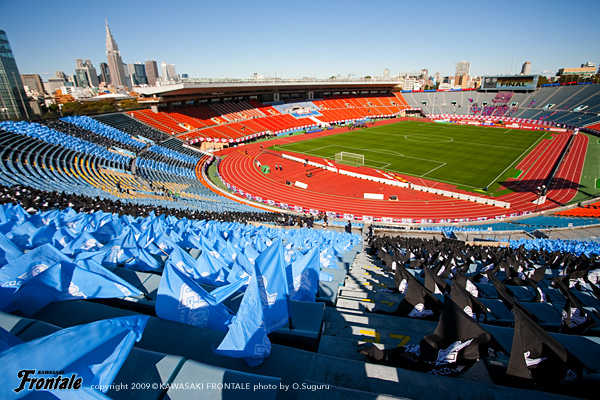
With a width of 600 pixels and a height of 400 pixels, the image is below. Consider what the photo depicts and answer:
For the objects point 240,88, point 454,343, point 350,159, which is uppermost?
point 240,88

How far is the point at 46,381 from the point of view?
2.20 metres

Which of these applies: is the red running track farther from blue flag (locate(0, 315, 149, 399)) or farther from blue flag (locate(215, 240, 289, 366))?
blue flag (locate(0, 315, 149, 399))

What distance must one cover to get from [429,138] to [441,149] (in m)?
9.87

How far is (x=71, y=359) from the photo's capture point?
238 cm

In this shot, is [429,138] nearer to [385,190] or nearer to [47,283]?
[385,190]

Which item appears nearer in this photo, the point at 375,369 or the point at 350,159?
the point at 375,369

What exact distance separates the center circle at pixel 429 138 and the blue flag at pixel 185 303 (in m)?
64.2

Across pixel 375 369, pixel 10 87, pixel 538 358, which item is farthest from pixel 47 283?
pixel 10 87

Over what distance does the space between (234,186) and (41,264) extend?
3600cm

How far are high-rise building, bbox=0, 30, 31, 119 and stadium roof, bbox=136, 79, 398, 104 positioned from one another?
4668 centimetres

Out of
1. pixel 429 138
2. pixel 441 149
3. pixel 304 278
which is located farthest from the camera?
pixel 429 138

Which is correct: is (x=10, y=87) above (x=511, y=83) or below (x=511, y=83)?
above

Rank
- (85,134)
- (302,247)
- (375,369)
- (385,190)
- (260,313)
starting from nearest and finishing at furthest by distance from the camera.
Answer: (375,369) < (260,313) < (302,247) < (385,190) < (85,134)

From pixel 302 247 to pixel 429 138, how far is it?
5957cm
